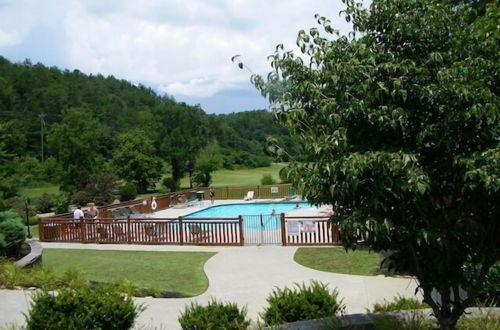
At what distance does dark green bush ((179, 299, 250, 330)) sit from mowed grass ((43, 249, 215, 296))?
4.35m

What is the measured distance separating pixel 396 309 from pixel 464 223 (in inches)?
106

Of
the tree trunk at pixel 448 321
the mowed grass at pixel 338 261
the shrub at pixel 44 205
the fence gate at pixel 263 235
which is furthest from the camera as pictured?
the shrub at pixel 44 205

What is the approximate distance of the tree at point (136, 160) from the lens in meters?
44.5

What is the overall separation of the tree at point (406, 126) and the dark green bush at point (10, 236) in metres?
11.2

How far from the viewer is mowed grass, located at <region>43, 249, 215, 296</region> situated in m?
11.4

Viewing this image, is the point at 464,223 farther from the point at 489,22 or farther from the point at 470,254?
the point at 489,22

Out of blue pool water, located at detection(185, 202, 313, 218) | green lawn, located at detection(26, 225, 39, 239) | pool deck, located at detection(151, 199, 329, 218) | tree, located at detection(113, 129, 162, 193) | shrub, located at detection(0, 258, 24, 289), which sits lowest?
blue pool water, located at detection(185, 202, 313, 218)

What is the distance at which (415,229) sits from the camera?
4336 mm

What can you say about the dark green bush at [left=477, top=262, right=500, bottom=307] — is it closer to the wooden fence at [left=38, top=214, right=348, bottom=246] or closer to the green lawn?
the wooden fence at [left=38, top=214, right=348, bottom=246]

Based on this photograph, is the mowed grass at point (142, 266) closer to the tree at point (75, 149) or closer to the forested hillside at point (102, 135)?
the forested hillside at point (102, 135)

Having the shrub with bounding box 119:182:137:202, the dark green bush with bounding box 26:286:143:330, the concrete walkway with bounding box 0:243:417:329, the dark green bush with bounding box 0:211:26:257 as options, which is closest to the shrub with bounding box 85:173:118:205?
the shrub with bounding box 119:182:137:202

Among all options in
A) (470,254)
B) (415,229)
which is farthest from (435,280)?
(415,229)

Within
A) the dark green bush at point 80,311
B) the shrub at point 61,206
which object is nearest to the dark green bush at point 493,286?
the dark green bush at point 80,311

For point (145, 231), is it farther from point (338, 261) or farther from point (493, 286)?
point (493, 286)
